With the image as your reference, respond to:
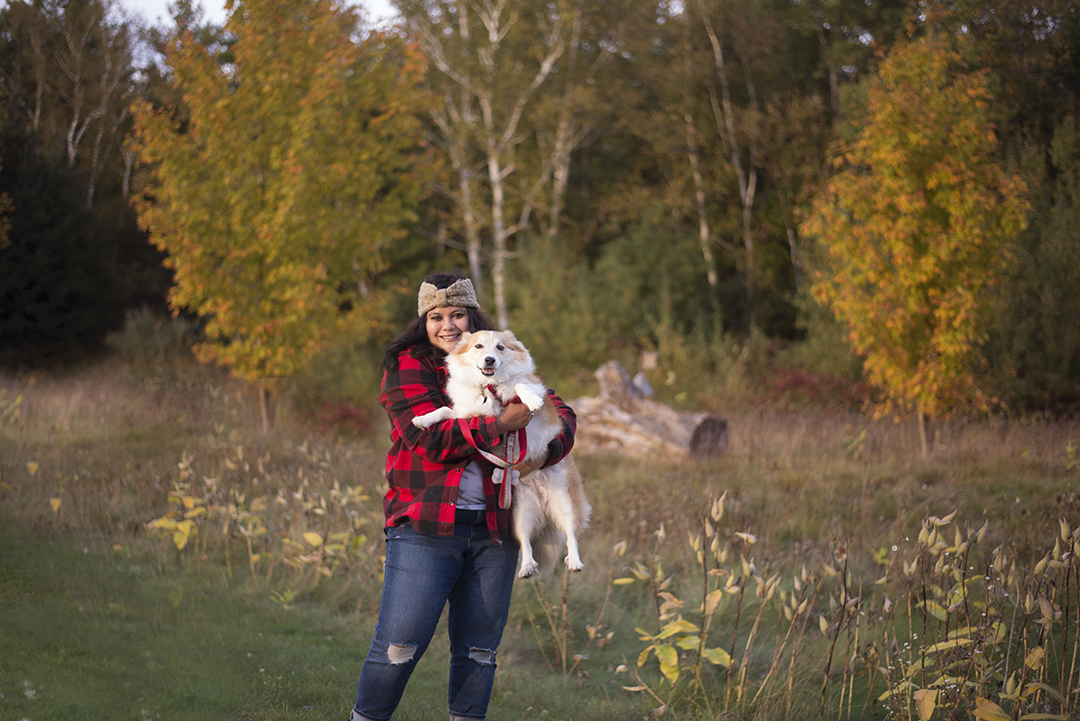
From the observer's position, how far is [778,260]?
19.5 m

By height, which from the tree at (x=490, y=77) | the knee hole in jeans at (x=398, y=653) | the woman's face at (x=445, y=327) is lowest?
the knee hole in jeans at (x=398, y=653)

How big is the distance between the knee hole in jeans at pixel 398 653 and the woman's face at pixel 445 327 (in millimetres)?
1124

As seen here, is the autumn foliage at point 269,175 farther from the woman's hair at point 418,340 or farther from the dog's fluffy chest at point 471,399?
the dog's fluffy chest at point 471,399

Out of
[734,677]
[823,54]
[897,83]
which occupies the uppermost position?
[823,54]

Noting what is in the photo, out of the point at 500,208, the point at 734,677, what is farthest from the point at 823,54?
the point at 734,677

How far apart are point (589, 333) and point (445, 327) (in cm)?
1426

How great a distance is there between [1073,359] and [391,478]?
13.2 metres

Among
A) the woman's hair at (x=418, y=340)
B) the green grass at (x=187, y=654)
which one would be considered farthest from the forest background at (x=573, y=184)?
the woman's hair at (x=418, y=340)

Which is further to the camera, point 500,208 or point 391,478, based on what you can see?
point 500,208

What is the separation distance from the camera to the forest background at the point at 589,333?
→ 3928 millimetres

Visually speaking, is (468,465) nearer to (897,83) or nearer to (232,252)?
(232,252)

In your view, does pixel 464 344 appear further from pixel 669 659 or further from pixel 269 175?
pixel 269 175

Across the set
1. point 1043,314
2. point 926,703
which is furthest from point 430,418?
point 1043,314

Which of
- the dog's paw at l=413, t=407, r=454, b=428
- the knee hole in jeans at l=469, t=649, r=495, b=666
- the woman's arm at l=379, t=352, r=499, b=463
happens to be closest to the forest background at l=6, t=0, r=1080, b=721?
the knee hole in jeans at l=469, t=649, r=495, b=666
